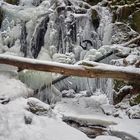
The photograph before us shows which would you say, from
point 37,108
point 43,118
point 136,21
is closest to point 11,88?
point 37,108

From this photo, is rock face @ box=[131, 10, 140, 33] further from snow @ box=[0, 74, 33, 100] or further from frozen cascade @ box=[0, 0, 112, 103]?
snow @ box=[0, 74, 33, 100]

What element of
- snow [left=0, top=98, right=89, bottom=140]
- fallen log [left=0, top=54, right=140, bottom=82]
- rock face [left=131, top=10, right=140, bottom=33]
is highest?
rock face [left=131, top=10, right=140, bottom=33]

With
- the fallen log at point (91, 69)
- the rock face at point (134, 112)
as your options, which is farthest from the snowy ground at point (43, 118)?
the fallen log at point (91, 69)

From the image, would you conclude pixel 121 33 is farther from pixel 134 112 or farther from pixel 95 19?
pixel 134 112

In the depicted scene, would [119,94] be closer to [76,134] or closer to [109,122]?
[109,122]

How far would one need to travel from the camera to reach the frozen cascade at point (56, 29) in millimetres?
7465

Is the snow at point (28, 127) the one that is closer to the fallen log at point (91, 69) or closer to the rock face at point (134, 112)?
the fallen log at point (91, 69)

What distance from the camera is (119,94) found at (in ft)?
22.3

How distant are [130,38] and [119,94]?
1.54 m

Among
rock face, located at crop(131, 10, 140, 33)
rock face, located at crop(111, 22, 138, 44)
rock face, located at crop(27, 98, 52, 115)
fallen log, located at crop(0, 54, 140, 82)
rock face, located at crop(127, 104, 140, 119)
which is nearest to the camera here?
fallen log, located at crop(0, 54, 140, 82)

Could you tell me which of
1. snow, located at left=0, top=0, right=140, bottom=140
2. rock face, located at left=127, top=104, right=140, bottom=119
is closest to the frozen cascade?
snow, located at left=0, top=0, right=140, bottom=140

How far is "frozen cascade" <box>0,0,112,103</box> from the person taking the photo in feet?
24.5

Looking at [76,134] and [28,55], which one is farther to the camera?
[28,55]

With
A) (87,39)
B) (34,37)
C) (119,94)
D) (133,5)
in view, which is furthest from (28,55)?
(133,5)
